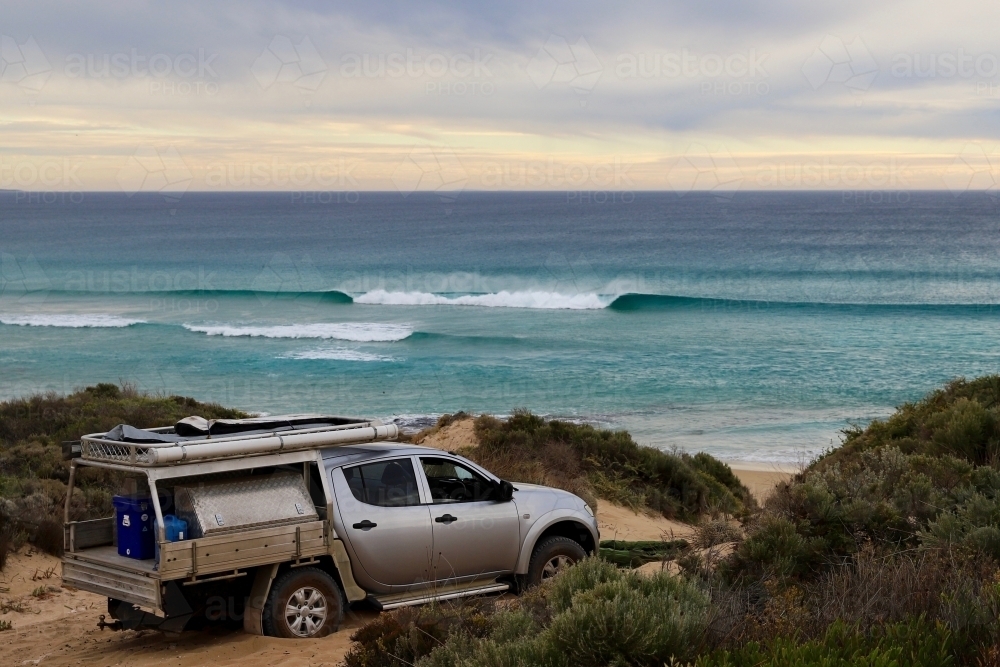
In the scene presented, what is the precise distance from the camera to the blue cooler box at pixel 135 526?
8133 millimetres

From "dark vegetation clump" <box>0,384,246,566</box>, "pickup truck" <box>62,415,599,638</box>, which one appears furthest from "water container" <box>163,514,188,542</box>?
"dark vegetation clump" <box>0,384,246,566</box>

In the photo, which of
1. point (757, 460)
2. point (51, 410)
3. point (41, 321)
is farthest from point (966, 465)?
point (41, 321)

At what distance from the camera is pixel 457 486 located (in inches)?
383

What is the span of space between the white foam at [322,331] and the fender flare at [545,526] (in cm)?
3351

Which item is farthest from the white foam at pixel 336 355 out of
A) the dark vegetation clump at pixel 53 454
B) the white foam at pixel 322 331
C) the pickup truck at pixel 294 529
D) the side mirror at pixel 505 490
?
the pickup truck at pixel 294 529

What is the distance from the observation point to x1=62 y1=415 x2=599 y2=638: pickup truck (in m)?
7.91

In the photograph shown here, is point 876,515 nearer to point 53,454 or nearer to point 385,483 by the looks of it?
point 385,483

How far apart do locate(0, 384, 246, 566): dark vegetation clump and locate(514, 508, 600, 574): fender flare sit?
19.1ft

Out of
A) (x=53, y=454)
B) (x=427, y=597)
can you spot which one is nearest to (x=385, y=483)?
(x=427, y=597)

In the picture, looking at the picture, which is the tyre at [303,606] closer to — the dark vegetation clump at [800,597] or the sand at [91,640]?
the sand at [91,640]

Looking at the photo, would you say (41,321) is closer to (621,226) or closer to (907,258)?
(907,258)

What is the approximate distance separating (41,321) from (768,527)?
46.7 metres

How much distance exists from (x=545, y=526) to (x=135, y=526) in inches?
149

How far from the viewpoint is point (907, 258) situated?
77.3 meters
